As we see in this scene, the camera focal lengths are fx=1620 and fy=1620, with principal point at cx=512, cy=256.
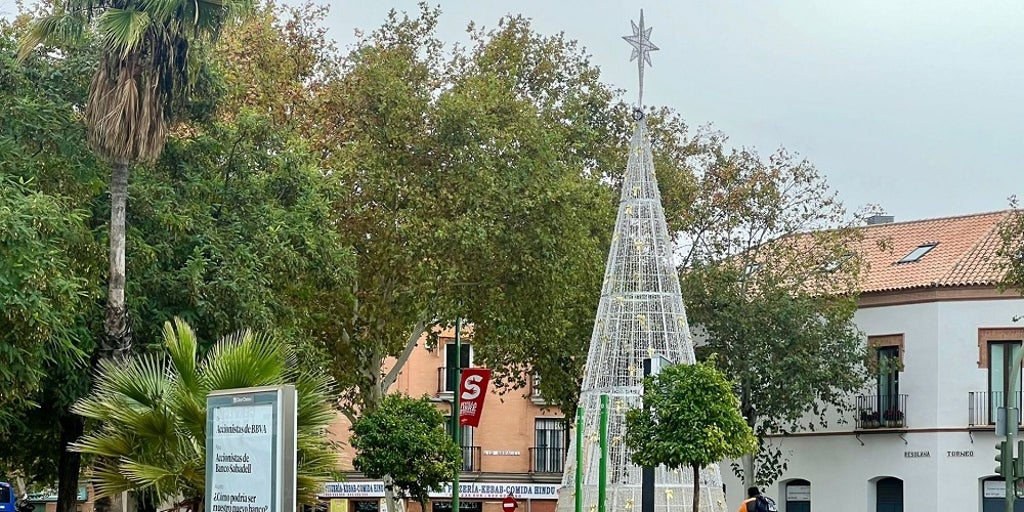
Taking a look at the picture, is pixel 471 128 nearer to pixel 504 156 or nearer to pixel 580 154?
pixel 504 156

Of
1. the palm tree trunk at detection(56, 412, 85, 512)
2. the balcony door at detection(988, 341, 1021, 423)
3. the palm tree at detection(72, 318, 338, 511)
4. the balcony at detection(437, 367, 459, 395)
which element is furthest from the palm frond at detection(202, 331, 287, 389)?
the balcony at detection(437, 367, 459, 395)

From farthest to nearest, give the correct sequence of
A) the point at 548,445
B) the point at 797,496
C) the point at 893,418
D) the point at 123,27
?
1. the point at 548,445
2. the point at 797,496
3. the point at 893,418
4. the point at 123,27

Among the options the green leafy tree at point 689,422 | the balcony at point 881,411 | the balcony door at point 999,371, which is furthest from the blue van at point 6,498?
the green leafy tree at point 689,422

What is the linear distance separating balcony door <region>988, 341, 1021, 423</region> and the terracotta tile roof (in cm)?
171

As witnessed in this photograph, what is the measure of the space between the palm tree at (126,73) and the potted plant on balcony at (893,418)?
76.1ft

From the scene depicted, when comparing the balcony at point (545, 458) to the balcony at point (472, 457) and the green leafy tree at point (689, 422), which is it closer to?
the balcony at point (472, 457)

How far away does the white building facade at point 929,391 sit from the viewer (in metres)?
39.3

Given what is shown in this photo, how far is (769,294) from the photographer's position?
3950cm

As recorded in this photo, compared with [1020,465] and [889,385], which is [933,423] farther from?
[1020,465]

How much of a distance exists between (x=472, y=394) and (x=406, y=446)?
2.36 metres

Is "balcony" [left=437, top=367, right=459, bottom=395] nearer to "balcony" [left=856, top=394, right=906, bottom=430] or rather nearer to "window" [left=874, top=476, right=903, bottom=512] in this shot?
"balcony" [left=856, top=394, right=906, bottom=430]

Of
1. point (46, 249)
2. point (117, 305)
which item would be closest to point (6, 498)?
point (117, 305)

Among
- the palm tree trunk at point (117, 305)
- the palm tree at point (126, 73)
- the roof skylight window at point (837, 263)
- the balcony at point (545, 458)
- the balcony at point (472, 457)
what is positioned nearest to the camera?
the palm tree trunk at point (117, 305)

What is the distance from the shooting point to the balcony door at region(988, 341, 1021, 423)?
1537 inches
